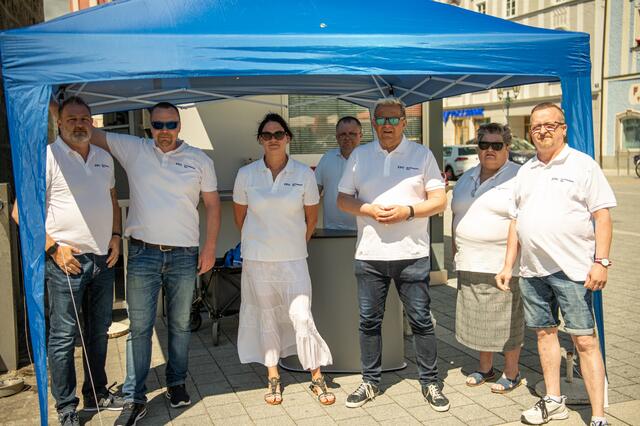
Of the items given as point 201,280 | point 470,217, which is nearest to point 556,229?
point 470,217

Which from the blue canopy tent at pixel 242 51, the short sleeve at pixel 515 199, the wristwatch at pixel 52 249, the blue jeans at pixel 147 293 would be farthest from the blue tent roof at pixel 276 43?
the blue jeans at pixel 147 293

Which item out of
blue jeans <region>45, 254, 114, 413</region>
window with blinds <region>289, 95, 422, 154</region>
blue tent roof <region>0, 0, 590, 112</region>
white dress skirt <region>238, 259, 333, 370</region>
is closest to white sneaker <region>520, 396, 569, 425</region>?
white dress skirt <region>238, 259, 333, 370</region>

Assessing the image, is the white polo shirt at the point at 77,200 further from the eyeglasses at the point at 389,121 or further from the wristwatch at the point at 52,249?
the eyeglasses at the point at 389,121

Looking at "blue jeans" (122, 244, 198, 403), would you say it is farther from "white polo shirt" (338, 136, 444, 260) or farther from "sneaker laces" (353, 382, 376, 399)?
"sneaker laces" (353, 382, 376, 399)

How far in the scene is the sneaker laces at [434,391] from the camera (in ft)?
13.5

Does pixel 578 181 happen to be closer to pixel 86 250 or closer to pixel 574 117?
pixel 574 117

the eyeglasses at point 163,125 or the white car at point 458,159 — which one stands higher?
the eyeglasses at point 163,125

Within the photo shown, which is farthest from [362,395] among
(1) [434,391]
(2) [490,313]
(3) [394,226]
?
(3) [394,226]

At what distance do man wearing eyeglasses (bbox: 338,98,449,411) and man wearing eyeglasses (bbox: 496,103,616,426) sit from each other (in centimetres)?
61

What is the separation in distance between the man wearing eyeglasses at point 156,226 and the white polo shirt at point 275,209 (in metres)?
0.27

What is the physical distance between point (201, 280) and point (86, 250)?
2536mm

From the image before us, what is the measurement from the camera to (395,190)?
408 centimetres

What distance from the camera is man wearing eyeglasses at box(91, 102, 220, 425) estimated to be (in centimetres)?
391

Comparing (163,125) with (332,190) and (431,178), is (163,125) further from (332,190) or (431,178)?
(332,190)
